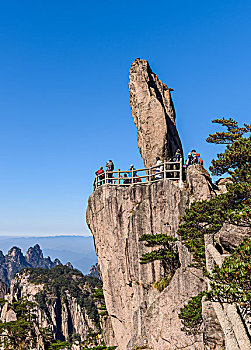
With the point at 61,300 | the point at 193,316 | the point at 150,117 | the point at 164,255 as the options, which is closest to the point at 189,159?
the point at 150,117

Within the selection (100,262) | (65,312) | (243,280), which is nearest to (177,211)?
(100,262)

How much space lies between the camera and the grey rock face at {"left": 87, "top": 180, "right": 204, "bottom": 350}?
2056cm

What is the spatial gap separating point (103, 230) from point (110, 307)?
663 cm

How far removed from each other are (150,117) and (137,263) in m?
12.4

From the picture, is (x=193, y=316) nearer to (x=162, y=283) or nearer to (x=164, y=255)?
(x=164, y=255)

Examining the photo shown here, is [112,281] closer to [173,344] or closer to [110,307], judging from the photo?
[110,307]

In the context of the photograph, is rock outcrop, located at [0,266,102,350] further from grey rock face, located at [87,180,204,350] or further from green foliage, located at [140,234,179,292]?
green foliage, located at [140,234,179,292]

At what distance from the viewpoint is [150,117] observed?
2991cm

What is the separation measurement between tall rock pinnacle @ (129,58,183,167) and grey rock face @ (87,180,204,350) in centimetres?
440

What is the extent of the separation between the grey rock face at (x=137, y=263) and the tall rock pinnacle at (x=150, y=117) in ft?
14.4

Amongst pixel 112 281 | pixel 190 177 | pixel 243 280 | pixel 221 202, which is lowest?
pixel 112 281

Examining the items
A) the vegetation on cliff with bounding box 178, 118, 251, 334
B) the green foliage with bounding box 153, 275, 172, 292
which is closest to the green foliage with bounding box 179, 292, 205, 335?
the vegetation on cliff with bounding box 178, 118, 251, 334

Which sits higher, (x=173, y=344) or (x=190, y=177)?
(x=190, y=177)

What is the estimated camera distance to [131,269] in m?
27.0
